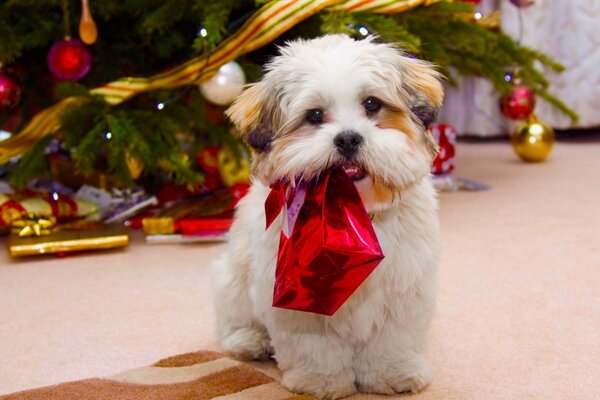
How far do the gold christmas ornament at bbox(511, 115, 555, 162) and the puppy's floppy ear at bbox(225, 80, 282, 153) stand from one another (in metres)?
2.14

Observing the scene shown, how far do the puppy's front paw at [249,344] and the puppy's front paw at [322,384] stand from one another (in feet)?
0.49

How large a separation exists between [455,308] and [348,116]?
26.4 inches

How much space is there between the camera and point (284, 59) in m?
1.18

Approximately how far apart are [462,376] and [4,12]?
5.53ft

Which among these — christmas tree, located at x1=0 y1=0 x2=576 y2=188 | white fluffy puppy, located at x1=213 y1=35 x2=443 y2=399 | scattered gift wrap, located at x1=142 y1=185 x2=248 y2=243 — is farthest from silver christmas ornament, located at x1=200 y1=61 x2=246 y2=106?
white fluffy puppy, located at x1=213 y1=35 x2=443 y2=399

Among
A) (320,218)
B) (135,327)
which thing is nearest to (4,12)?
(135,327)

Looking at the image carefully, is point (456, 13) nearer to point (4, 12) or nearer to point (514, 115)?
point (514, 115)

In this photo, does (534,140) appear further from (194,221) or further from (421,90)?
(421,90)

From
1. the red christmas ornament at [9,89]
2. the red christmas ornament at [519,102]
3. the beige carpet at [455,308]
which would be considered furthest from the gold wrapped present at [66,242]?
the red christmas ornament at [519,102]

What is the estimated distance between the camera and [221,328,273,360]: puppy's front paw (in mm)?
1404

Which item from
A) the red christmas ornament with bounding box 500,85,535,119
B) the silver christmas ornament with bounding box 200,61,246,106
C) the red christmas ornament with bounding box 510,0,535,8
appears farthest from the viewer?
the red christmas ornament with bounding box 500,85,535,119

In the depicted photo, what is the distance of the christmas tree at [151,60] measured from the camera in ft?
6.60

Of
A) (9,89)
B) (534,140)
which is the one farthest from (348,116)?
(534,140)

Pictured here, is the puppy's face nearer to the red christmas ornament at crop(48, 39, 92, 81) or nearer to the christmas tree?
the christmas tree
